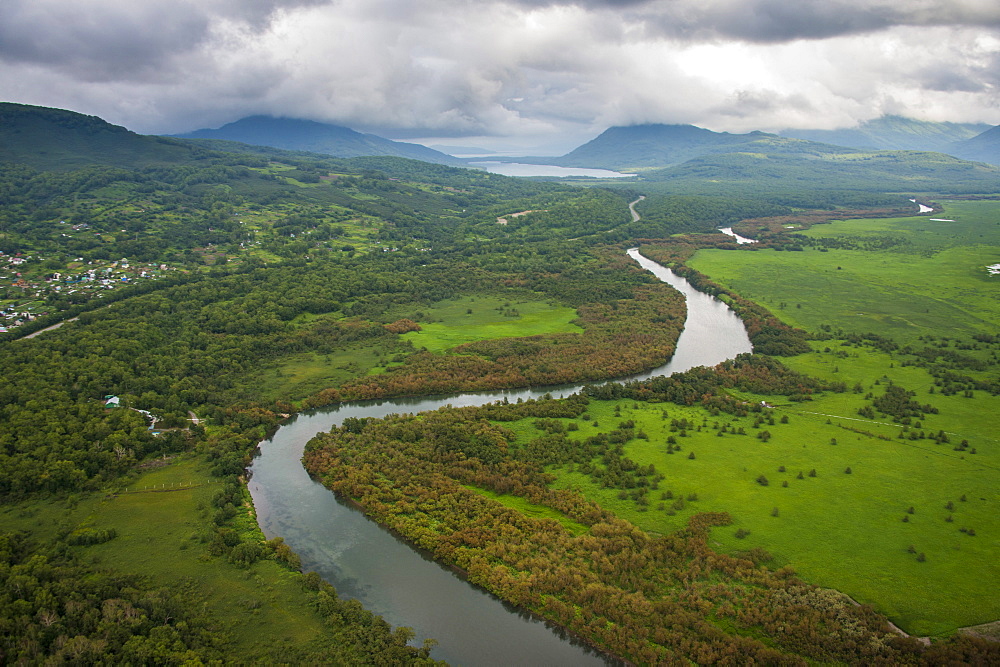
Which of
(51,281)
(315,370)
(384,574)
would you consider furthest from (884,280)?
(51,281)

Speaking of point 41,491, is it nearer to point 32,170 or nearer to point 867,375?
point 867,375

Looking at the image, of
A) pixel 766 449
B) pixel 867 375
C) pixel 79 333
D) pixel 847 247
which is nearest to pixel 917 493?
pixel 766 449

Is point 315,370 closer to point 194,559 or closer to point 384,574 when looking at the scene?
point 194,559

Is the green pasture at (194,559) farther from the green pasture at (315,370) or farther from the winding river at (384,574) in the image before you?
the green pasture at (315,370)

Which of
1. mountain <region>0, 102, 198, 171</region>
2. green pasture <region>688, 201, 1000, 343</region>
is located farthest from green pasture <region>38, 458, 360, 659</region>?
mountain <region>0, 102, 198, 171</region>

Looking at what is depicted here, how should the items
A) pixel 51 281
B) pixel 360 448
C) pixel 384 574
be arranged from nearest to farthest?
1. pixel 384 574
2. pixel 360 448
3. pixel 51 281
